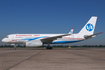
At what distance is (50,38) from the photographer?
894 inches

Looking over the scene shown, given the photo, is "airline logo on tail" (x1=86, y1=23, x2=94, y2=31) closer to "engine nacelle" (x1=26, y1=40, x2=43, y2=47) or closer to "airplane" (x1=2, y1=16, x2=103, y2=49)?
"airplane" (x1=2, y1=16, x2=103, y2=49)

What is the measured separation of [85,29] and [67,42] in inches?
214

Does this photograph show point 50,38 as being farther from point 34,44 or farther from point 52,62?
point 52,62

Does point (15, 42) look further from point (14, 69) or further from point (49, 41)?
point (14, 69)

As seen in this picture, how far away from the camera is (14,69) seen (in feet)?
13.9

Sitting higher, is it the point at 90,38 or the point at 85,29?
the point at 85,29

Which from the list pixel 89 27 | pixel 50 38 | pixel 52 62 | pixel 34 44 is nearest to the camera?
pixel 52 62

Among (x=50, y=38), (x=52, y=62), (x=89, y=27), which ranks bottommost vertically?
(x=52, y=62)

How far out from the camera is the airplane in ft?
73.3

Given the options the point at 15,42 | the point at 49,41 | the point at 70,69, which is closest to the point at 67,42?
the point at 49,41

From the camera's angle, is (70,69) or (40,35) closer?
(70,69)

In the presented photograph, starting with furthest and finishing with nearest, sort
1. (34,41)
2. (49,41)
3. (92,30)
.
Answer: (92,30) → (49,41) → (34,41)

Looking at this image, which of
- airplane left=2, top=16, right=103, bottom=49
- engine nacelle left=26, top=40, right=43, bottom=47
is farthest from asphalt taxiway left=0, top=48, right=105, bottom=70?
airplane left=2, top=16, right=103, bottom=49

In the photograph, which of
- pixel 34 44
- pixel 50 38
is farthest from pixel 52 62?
pixel 50 38
